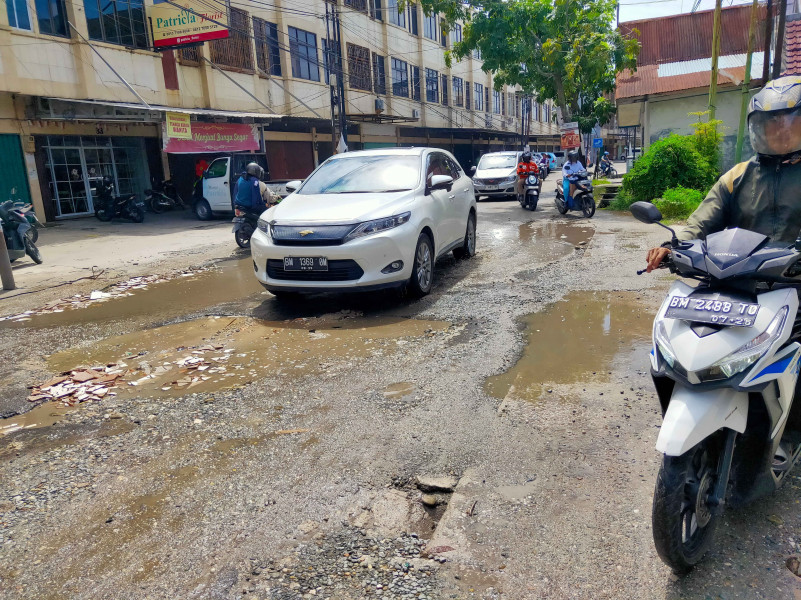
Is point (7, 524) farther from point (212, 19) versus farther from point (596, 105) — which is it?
point (596, 105)

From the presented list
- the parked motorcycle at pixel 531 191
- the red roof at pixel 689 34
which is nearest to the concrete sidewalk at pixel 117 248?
the parked motorcycle at pixel 531 191

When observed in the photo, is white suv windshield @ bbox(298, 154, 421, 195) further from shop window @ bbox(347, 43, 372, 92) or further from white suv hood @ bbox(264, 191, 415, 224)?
shop window @ bbox(347, 43, 372, 92)

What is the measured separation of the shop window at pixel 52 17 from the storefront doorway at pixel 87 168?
2.86 m

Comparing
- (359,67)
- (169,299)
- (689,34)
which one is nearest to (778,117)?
(169,299)

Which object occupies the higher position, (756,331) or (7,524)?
(756,331)

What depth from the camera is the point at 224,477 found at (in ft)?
11.0

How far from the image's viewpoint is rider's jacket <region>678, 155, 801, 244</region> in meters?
3.02

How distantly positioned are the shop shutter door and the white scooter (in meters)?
18.1

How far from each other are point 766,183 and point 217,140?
19.5 metres

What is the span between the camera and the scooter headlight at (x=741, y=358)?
226 centimetres

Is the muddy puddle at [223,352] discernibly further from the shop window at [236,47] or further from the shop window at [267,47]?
the shop window at [267,47]

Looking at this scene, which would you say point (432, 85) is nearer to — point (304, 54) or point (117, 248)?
point (304, 54)

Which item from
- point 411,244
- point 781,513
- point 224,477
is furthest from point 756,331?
point 411,244

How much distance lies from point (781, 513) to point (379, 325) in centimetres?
390
